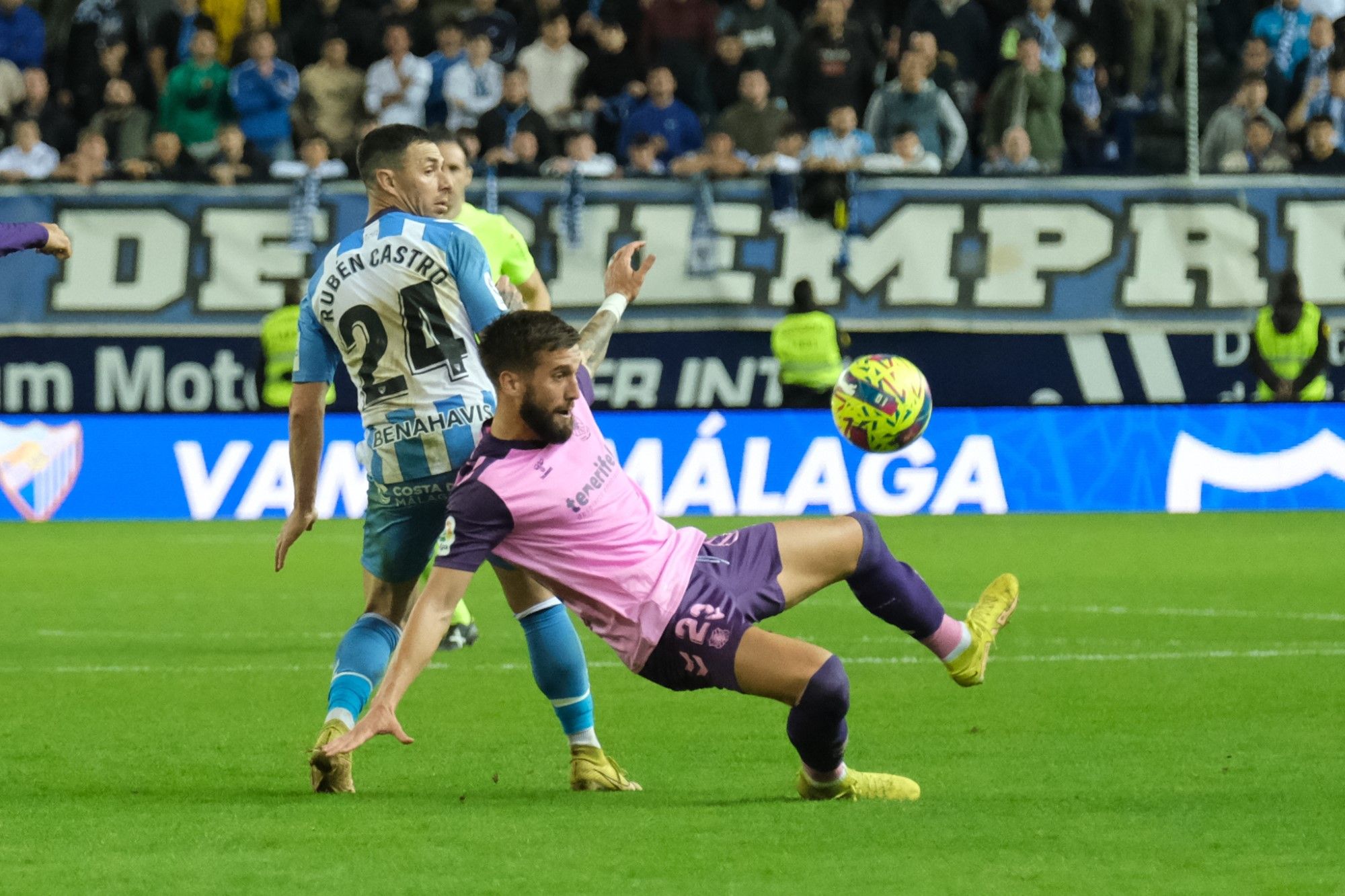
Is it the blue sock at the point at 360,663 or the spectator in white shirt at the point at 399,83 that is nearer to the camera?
the blue sock at the point at 360,663

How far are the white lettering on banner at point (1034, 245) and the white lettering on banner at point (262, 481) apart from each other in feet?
19.8

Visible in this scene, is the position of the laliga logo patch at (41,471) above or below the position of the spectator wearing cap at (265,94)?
below

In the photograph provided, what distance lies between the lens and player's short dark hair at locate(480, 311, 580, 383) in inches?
223

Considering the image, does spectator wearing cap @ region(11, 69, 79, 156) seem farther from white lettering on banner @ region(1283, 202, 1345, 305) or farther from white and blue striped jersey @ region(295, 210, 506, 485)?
white and blue striped jersey @ region(295, 210, 506, 485)

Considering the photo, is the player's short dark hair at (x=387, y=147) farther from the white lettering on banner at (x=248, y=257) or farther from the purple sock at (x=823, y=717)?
the white lettering on banner at (x=248, y=257)

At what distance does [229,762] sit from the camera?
698 cm

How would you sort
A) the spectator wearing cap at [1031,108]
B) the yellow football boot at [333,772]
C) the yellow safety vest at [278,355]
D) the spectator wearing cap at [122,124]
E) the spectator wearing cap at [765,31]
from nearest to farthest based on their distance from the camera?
the yellow football boot at [333,772]
the yellow safety vest at [278,355]
the spectator wearing cap at [1031,108]
the spectator wearing cap at [122,124]
the spectator wearing cap at [765,31]

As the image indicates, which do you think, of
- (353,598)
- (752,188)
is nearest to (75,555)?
(353,598)

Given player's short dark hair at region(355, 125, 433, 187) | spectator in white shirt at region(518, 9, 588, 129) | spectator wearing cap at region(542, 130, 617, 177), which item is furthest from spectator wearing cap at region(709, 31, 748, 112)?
player's short dark hair at region(355, 125, 433, 187)

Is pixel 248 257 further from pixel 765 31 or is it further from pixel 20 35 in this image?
pixel 765 31

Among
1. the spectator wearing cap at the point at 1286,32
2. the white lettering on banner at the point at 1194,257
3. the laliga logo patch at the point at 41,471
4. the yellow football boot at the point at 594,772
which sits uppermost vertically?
the spectator wearing cap at the point at 1286,32

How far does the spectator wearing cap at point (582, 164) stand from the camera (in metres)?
19.5

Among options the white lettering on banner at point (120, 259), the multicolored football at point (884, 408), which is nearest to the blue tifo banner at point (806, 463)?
the white lettering on banner at point (120, 259)

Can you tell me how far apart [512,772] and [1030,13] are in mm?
15186
